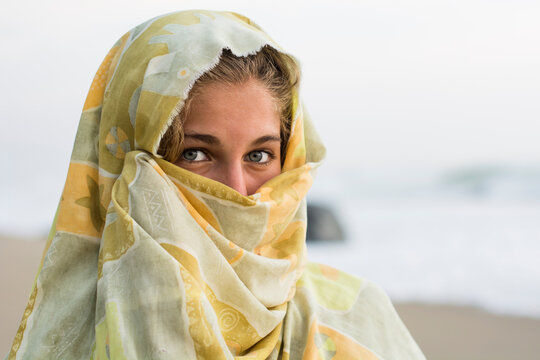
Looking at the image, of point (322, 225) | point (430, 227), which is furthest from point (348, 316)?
point (430, 227)

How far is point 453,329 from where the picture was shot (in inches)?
185

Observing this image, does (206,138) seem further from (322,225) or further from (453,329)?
(322,225)

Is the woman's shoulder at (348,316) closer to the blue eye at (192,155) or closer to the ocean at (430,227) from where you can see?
the blue eye at (192,155)

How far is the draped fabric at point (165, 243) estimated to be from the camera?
51.1 inches

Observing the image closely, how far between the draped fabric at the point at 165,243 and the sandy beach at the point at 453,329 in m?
2.97

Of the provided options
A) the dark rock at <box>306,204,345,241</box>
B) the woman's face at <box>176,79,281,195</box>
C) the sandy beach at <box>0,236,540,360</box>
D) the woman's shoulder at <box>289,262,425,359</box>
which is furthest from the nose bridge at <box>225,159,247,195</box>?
the dark rock at <box>306,204,345,241</box>

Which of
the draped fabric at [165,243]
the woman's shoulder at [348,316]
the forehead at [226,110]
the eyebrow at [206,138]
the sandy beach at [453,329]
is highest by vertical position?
the forehead at [226,110]

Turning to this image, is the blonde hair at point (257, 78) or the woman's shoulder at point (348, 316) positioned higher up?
the blonde hair at point (257, 78)

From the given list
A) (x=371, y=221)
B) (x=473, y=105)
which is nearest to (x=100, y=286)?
(x=371, y=221)

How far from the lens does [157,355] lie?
1.25 m

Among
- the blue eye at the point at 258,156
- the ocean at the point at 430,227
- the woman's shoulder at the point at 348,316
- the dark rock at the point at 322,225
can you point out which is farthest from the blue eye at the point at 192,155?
the dark rock at the point at 322,225

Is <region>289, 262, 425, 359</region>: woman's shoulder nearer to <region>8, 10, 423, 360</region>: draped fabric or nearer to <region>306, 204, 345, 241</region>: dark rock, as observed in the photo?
<region>8, 10, 423, 360</region>: draped fabric

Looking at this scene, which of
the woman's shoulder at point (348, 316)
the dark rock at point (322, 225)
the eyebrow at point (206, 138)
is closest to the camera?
the eyebrow at point (206, 138)

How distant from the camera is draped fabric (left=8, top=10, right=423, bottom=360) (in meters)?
1.30
